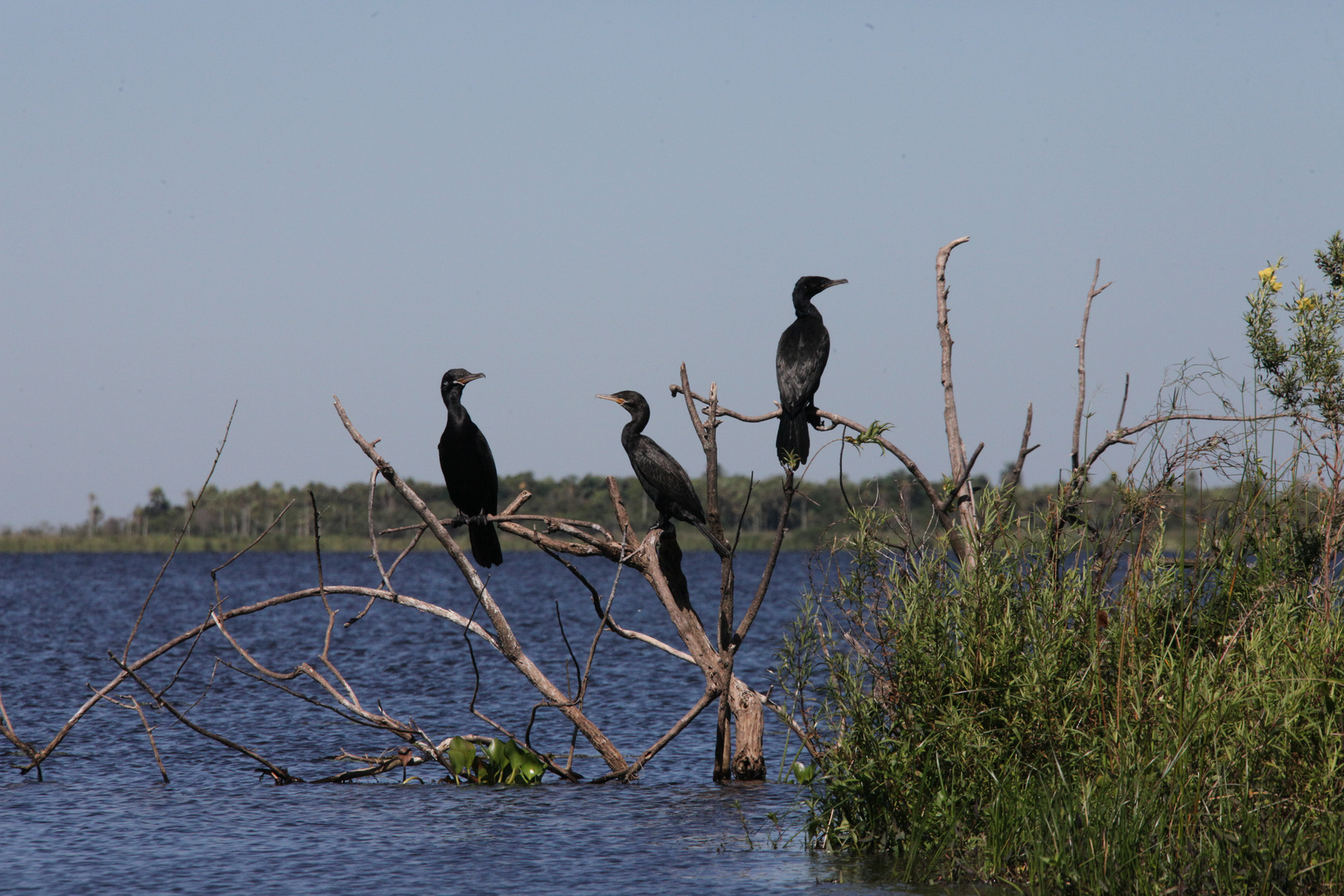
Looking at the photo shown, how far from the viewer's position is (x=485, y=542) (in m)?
8.62

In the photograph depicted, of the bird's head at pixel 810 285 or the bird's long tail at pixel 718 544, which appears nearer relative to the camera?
the bird's long tail at pixel 718 544

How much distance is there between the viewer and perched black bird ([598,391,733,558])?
26.5ft

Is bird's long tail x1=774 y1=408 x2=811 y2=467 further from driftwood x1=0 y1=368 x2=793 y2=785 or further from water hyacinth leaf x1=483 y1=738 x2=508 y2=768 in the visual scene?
water hyacinth leaf x1=483 y1=738 x2=508 y2=768

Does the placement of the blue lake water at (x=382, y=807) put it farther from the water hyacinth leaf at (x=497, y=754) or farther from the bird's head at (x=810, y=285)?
the bird's head at (x=810, y=285)

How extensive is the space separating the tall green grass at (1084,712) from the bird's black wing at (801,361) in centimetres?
207

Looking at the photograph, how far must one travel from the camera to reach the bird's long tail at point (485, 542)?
28.0ft

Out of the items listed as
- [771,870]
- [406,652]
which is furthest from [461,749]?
[406,652]

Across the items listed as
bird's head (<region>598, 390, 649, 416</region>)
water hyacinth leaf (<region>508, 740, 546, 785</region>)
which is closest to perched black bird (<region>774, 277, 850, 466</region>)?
bird's head (<region>598, 390, 649, 416</region>)

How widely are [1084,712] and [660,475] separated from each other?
349 centimetres

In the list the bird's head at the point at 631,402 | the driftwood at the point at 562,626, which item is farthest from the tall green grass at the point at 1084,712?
the bird's head at the point at 631,402

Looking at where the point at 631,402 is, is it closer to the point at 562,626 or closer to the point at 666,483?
the point at 666,483

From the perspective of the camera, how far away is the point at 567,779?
29.7 ft

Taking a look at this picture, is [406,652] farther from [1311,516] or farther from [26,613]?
[26,613]

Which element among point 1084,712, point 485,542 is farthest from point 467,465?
point 1084,712
